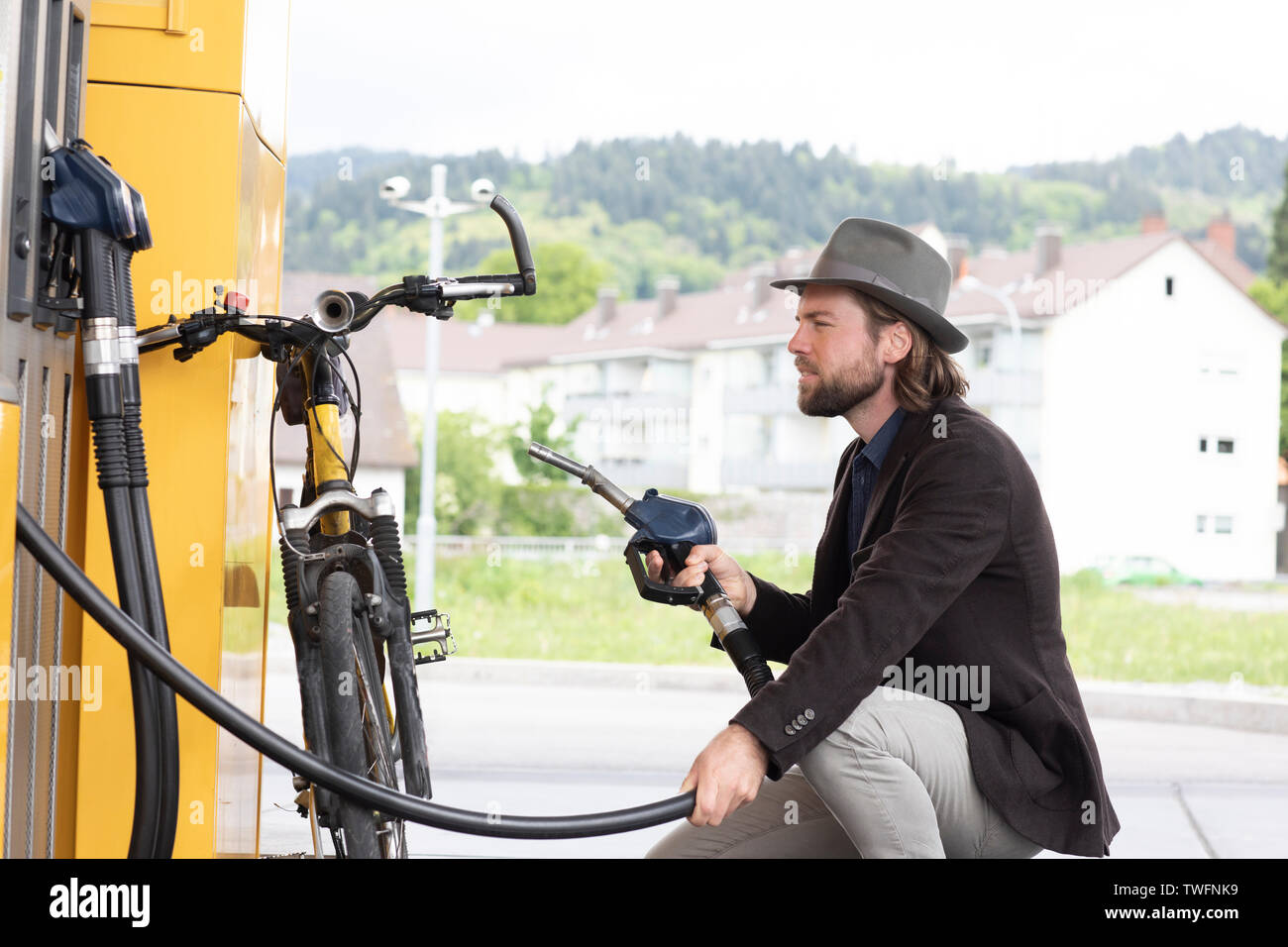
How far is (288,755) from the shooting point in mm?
2193

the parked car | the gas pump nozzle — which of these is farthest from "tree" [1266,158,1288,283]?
the gas pump nozzle

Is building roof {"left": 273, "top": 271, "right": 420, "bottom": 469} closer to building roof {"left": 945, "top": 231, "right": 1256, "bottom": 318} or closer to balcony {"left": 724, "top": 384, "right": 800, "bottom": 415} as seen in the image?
building roof {"left": 945, "top": 231, "right": 1256, "bottom": 318}

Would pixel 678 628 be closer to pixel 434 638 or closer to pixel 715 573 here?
pixel 715 573

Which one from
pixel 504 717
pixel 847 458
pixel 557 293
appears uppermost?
pixel 557 293

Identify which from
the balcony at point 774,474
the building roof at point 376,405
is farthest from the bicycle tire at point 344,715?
the balcony at point 774,474

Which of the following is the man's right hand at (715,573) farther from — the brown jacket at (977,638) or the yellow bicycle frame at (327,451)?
the yellow bicycle frame at (327,451)

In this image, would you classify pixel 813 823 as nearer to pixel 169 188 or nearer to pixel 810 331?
pixel 810 331

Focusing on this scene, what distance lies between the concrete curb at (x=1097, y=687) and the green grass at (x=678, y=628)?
5.32ft

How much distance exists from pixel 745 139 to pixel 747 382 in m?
32.1

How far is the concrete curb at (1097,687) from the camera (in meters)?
8.73

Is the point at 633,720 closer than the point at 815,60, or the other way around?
the point at 633,720

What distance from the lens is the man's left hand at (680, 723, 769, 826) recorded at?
210 cm

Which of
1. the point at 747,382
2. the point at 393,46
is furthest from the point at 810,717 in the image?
the point at 393,46

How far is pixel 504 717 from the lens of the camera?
28.4 ft
